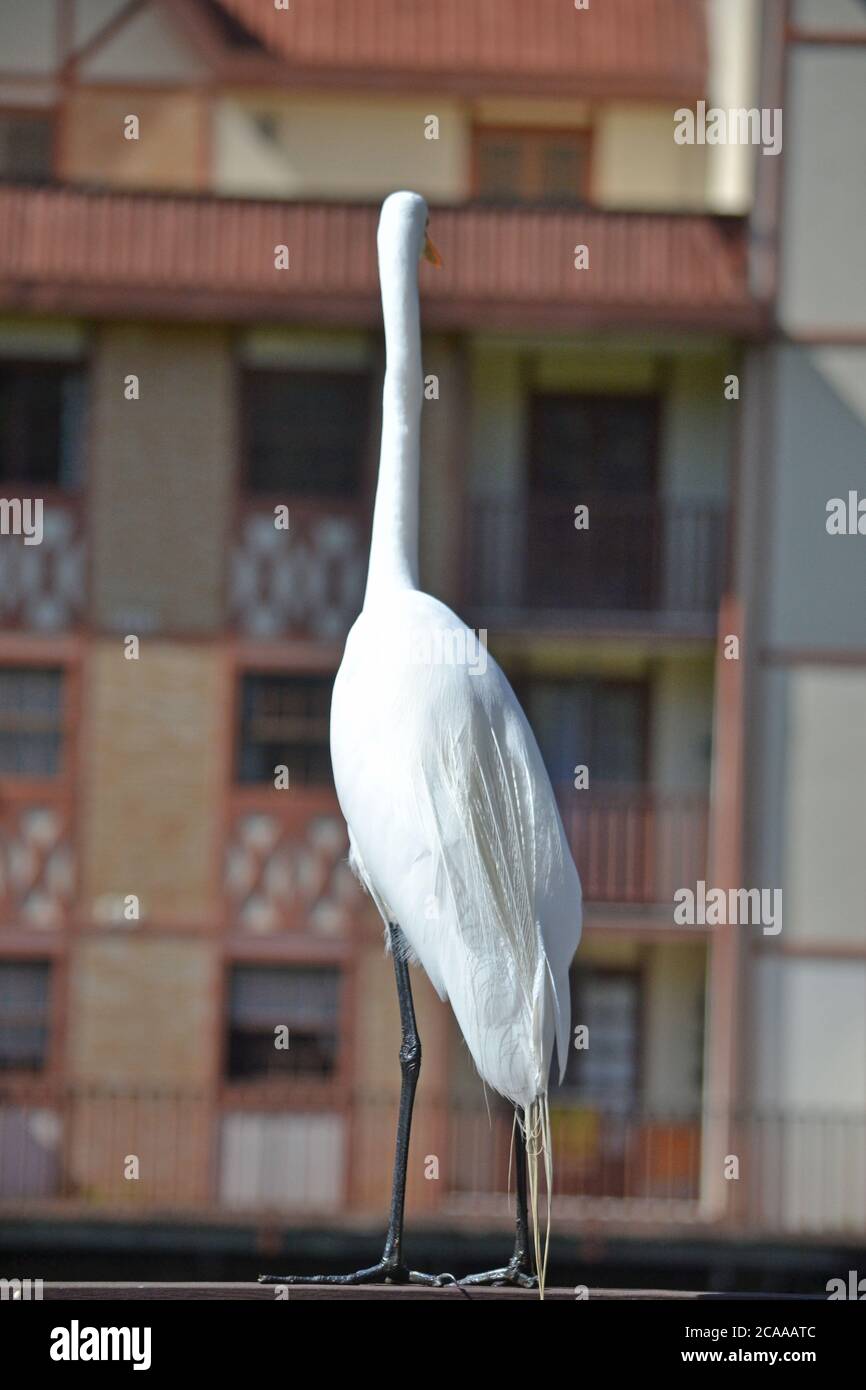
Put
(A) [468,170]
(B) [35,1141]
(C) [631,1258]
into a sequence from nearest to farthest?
1. (C) [631,1258]
2. (B) [35,1141]
3. (A) [468,170]

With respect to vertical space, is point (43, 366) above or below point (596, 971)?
above

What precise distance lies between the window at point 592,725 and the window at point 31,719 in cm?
369

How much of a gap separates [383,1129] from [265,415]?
5.65 meters

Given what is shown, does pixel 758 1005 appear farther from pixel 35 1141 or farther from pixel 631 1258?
pixel 35 1141

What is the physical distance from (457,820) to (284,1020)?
12.6m

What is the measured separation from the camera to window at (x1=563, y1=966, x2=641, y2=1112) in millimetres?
18766

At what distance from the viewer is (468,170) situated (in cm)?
2011

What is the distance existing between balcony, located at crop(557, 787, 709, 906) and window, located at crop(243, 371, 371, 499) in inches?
124

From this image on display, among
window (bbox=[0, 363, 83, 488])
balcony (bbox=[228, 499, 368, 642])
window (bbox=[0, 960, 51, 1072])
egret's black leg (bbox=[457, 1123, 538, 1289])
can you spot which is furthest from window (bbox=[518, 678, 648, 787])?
egret's black leg (bbox=[457, 1123, 538, 1289])

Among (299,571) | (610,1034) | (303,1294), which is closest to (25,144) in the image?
(299,571)

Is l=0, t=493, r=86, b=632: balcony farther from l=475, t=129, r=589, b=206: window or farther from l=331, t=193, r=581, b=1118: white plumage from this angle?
l=331, t=193, r=581, b=1118: white plumage

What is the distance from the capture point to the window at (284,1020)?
18328 mm

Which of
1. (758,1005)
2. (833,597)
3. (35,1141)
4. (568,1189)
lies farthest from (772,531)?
(35,1141)

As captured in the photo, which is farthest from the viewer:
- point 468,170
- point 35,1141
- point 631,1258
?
point 468,170
